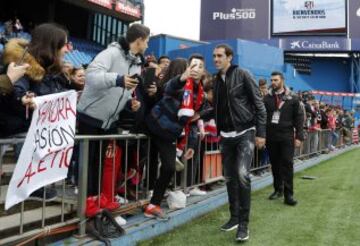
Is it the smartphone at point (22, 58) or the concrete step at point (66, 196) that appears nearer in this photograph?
the smartphone at point (22, 58)

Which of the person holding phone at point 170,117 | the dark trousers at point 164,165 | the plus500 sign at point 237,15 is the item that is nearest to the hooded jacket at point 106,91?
the person holding phone at point 170,117

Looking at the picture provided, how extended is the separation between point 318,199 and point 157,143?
345cm

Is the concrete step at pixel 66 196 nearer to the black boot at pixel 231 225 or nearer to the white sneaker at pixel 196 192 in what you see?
the black boot at pixel 231 225

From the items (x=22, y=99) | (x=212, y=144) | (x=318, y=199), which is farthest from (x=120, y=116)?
(x=318, y=199)

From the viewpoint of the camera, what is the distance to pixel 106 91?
430 centimetres

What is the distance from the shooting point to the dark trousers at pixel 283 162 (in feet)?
22.6

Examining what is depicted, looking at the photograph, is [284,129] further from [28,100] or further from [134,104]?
[28,100]

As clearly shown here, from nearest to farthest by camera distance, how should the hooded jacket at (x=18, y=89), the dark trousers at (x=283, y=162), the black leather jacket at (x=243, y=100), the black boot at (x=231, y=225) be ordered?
the hooded jacket at (x=18, y=89), the black leather jacket at (x=243, y=100), the black boot at (x=231, y=225), the dark trousers at (x=283, y=162)

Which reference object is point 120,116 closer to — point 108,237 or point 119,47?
point 119,47

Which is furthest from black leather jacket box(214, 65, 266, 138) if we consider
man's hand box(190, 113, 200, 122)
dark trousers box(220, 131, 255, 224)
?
man's hand box(190, 113, 200, 122)

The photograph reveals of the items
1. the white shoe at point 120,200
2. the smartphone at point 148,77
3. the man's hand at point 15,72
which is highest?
the smartphone at point 148,77

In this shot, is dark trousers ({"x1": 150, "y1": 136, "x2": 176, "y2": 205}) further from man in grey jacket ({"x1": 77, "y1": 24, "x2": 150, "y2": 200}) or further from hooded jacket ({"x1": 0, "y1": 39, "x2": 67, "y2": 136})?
hooded jacket ({"x1": 0, "y1": 39, "x2": 67, "y2": 136})

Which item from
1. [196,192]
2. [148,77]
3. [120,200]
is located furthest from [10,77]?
[196,192]

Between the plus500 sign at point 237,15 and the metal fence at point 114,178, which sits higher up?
the plus500 sign at point 237,15
